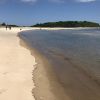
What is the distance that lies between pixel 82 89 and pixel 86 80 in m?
1.72

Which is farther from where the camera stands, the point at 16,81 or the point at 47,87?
the point at 16,81

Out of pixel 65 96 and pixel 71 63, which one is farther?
pixel 71 63

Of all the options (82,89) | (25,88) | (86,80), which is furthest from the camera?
(86,80)

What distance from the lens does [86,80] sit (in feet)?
42.0

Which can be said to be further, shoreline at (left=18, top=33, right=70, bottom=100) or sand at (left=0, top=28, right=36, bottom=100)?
shoreline at (left=18, top=33, right=70, bottom=100)

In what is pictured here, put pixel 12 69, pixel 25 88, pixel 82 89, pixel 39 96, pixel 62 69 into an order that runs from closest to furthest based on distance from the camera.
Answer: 1. pixel 39 96
2. pixel 25 88
3. pixel 82 89
4. pixel 12 69
5. pixel 62 69

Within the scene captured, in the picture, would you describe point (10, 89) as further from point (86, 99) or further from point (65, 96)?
point (86, 99)

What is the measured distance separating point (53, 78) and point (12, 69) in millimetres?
2244

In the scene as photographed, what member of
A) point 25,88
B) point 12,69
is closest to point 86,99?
point 25,88

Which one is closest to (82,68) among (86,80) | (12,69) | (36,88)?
(86,80)

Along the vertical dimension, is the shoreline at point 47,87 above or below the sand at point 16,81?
below

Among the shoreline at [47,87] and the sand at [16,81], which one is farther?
the shoreline at [47,87]

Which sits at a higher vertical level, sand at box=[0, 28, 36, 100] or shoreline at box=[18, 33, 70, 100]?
sand at box=[0, 28, 36, 100]

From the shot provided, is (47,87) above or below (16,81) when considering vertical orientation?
below
